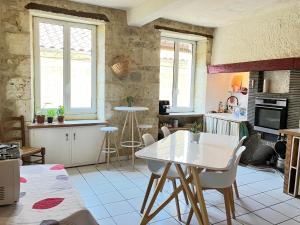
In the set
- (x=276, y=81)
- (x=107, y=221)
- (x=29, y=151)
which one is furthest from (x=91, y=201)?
(x=276, y=81)

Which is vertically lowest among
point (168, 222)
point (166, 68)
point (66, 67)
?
point (168, 222)

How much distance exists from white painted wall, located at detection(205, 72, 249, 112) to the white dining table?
2.82 meters

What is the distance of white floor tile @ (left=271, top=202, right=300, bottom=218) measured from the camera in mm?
2744

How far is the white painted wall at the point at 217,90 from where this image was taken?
5575 millimetres

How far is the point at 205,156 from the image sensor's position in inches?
87.8

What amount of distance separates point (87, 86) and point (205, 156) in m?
3.00

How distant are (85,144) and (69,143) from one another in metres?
0.27

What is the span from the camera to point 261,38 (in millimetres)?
4402

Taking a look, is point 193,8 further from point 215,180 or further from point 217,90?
point 215,180

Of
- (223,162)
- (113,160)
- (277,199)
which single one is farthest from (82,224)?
(113,160)

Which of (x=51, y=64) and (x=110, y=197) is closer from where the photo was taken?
(x=110, y=197)

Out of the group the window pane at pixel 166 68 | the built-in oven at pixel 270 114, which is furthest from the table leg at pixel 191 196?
the window pane at pixel 166 68

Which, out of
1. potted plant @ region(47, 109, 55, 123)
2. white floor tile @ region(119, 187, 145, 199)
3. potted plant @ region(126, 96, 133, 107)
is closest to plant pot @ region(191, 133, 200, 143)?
white floor tile @ region(119, 187, 145, 199)

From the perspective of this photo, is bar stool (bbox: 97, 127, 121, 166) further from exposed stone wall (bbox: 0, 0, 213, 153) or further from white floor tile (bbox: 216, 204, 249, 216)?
white floor tile (bbox: 216, 204, 249, 216)
